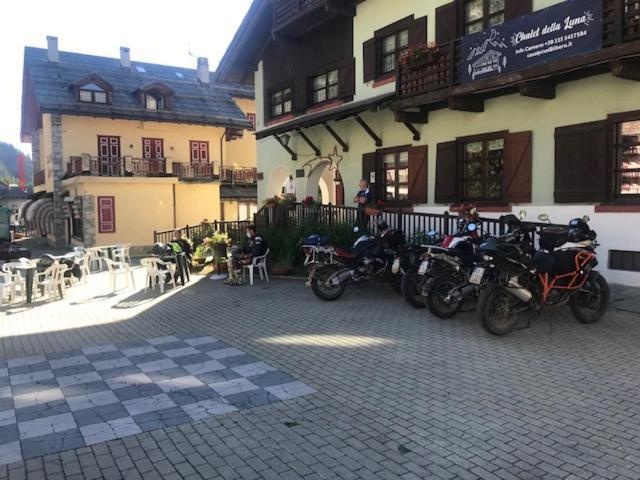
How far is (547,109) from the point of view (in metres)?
10.3

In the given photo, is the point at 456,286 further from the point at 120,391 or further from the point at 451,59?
the point at 451,59

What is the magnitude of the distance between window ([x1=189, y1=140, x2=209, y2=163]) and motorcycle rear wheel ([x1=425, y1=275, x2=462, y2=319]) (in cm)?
2357

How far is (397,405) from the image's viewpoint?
14.7 feet

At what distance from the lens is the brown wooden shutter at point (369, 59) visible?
1424cm

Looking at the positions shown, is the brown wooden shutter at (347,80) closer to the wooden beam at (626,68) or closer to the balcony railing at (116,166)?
the wooden beam at (626,68)

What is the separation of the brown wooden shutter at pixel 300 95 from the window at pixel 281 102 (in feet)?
1.80

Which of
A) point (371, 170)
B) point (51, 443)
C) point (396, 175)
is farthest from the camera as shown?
point (371, 170)

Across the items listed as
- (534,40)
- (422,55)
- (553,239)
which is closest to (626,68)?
(534,40)

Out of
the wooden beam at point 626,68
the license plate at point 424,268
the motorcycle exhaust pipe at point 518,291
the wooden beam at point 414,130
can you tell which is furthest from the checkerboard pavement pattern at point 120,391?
the wooden beam at point 414,130

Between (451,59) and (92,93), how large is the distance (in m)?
22.0

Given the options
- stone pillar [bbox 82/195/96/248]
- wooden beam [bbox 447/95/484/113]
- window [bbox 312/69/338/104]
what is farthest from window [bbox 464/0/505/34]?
stone pillar [bbox 82/195/96/248]

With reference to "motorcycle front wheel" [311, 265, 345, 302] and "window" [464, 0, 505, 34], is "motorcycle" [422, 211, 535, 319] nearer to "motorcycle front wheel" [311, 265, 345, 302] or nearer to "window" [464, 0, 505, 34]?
"motorcycle front wheel" [311, 265, 345, 302]

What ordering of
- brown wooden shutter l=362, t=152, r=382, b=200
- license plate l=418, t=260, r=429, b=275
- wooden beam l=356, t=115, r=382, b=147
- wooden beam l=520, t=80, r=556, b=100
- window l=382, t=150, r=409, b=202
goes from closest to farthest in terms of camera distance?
1. license plate l=418, t=260, r=429, b=275
2. wooden beam l=520, t=80, r=556, b=100
3. window l=382, t=150, r=409, b=202
4. wooden beam l=356, t=115, r=382, b=147
5. brown wooden shutter l=362, t=152, r=382, b=200

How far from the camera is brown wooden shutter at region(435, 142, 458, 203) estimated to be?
12.2m
